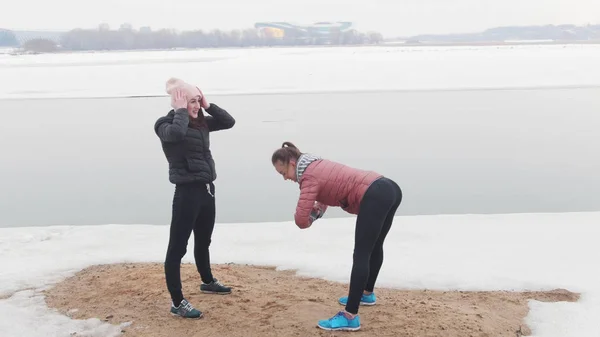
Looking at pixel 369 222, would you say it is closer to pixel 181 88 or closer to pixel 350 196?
pixel 350 196

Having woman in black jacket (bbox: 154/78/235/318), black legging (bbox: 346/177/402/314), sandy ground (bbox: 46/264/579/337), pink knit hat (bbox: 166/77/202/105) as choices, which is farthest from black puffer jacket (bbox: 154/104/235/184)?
black legging (bbox: 346/177/402/314)

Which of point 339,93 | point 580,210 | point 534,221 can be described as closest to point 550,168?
point 580,210

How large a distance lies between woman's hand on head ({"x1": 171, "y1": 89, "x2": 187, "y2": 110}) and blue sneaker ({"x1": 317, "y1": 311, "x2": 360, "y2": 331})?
169cm

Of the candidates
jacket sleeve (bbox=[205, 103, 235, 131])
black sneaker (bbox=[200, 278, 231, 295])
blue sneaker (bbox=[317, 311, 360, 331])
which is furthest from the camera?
black sneaker (bbox=[200, 278, 231, 295])

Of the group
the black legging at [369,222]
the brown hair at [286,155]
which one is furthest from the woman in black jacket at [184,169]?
the black legging at [369,222]

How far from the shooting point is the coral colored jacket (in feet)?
13.3

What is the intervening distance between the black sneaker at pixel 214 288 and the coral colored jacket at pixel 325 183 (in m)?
1.23

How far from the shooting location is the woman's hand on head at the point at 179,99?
438 centimetres

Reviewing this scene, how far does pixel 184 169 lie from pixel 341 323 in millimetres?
1433

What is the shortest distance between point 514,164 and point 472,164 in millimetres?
704

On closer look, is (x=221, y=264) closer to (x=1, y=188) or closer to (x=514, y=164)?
(x=1, y=188)

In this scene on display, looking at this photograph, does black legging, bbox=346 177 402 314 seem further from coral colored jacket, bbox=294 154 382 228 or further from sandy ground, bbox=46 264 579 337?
sandy ground, bbox=46 264 579 337

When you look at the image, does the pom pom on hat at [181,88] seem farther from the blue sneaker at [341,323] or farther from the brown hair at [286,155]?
the blue sneaker at [341,323]

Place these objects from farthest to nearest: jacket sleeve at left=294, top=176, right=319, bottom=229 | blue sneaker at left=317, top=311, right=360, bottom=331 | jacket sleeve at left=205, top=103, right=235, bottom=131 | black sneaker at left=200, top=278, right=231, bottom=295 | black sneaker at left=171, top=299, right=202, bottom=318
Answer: black sneaker at left=200, top=278, right=231, bottom=295, jacket sleeve at left=205, top=103, right=235, bottom=131, black sneaker at left=171, top=299, right=202, bottom=318, blue sneaker at left=317, top=311, right=360, bottom=331, jacket sleeve at left=294, top=176, right=319, bottom=229
